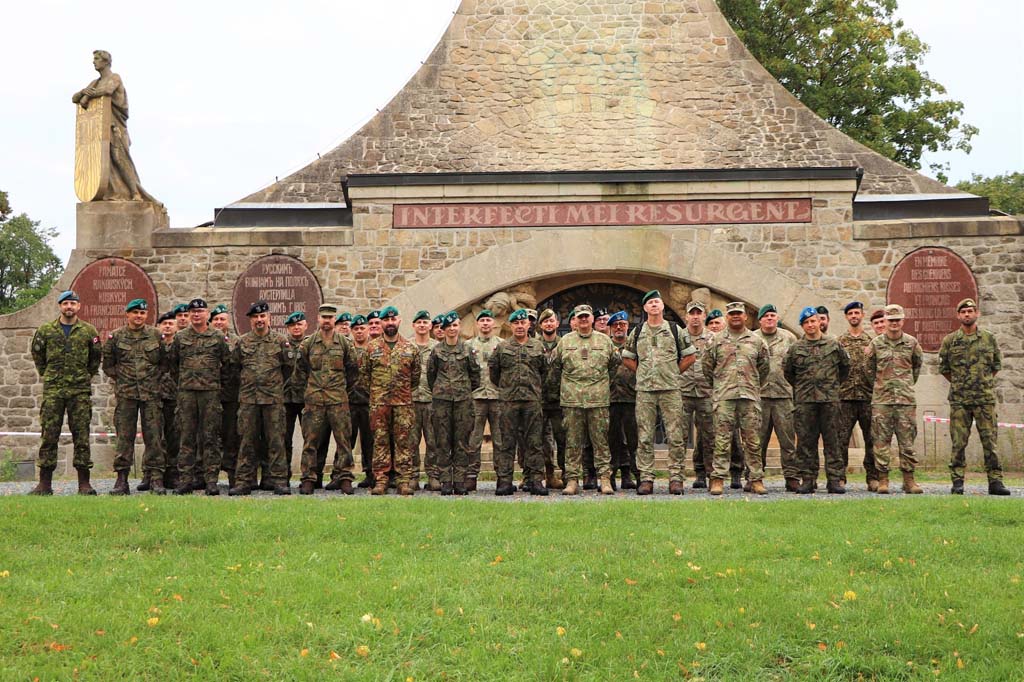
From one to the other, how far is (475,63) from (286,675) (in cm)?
1435

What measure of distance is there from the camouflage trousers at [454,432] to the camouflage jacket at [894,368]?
392 cm

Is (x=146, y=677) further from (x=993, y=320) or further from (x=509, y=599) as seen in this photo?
(x=993, y=320)

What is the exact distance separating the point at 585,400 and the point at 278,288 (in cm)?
667

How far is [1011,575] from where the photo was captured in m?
6.68

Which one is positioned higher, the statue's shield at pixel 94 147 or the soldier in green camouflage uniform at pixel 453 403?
the statue's shield at pixel 94 147

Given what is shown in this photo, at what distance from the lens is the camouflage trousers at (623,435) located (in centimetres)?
1147

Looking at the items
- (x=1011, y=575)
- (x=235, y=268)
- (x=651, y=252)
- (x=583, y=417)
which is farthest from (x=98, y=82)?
(x=1011, y=575)

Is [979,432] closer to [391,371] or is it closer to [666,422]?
[666,422]

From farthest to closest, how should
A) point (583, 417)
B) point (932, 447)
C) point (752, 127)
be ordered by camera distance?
1. point (752, 127)
2. point (932, 447)
3. point (583, 417)

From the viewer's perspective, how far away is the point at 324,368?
1087 cm

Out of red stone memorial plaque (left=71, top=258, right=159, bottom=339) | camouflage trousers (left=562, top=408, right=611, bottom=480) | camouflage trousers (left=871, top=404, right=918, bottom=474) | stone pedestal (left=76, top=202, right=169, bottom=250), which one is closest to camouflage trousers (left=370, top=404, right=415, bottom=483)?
camouflage trousers (left=562, top=408, right=611, bottom=480)

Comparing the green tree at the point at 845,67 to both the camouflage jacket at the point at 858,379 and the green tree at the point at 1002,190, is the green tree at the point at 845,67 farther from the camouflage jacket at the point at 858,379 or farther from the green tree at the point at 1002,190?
the camouflage jacket at the point at 858,379

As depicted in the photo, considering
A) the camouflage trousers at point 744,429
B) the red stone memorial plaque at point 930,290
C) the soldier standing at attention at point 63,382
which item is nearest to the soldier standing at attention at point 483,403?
the camouflage trousers at point 744,429

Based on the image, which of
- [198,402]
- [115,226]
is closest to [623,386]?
[198,402]
